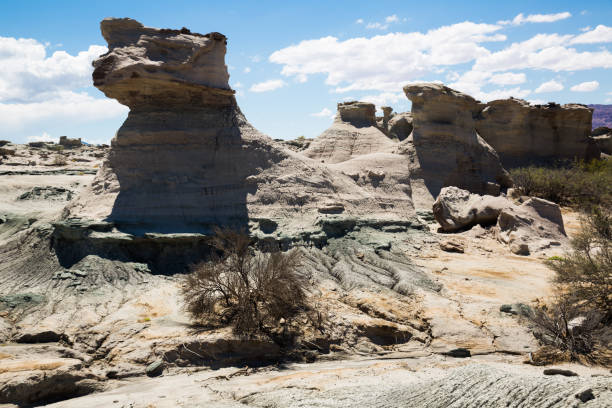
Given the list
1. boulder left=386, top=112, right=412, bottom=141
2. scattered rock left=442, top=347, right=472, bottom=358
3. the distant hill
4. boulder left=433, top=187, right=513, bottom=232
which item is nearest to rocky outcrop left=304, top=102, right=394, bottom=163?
boulder left=433, top=187, right=513, bottom=232

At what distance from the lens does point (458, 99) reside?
713 inches

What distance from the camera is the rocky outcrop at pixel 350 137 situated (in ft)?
61.2

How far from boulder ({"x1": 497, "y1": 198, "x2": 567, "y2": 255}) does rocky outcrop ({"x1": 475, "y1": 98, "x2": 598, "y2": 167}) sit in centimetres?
1050

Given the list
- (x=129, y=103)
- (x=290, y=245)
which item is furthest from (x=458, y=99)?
(x=129, y=103)

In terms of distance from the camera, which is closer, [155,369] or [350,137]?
[155,369]

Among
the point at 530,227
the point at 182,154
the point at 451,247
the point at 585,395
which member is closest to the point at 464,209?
the point at 530,227

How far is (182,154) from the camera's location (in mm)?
12102

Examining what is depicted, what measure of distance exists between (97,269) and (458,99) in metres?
13.3

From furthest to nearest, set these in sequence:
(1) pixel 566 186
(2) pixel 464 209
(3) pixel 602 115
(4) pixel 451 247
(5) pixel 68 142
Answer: (3) pixel 602 115, (5) pixel 68 142, (1) pixel 566 186, (2) pixel 464 209, (4) pixel 451 247

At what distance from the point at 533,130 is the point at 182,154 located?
58.0ft

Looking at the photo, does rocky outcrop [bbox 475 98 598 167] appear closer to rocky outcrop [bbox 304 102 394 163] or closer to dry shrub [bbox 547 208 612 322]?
rocky outcrop [bbox 304 102 394 163]

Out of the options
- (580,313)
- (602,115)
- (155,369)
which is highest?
(602,115)

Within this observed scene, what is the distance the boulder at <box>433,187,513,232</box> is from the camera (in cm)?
1402

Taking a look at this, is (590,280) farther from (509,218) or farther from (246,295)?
(246,295)
